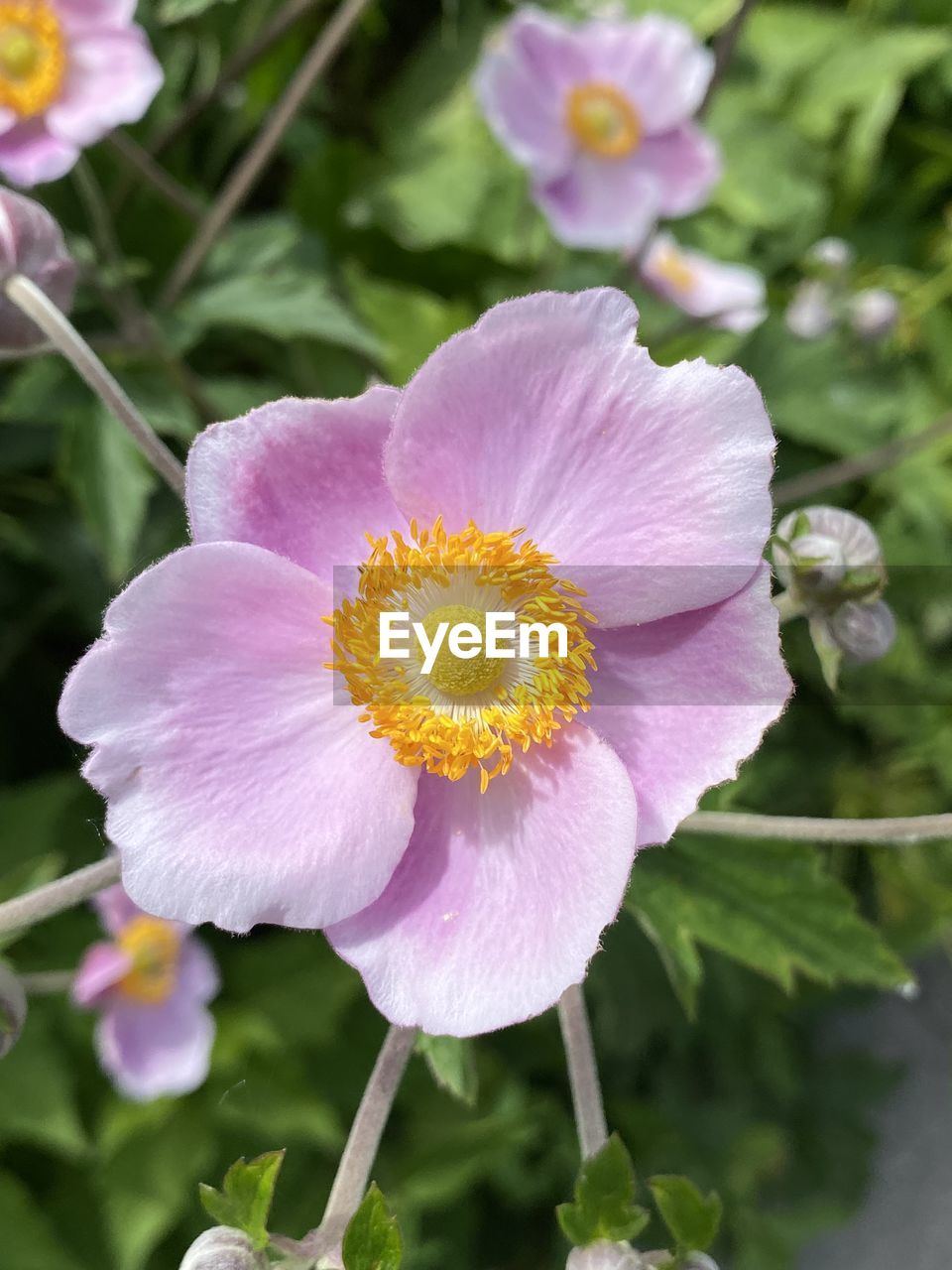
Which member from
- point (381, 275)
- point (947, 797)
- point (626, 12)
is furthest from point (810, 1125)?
point (626, 12)

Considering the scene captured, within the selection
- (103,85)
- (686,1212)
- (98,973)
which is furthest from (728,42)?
(98,973)

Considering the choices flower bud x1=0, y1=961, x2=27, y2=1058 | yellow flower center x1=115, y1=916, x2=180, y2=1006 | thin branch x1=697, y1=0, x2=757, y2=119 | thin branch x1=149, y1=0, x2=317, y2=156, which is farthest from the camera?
yellow flower center x1=115, y1=916, x2=180, y2=1006

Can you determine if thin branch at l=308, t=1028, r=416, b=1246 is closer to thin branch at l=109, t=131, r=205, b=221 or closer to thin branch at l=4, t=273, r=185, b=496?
thin branch at l=4, t=273, r=185, b=496

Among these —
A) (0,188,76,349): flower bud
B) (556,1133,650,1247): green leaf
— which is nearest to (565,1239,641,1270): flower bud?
(556,1133,650,1247): green leaf

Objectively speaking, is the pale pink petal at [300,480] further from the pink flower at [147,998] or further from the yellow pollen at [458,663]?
the pink flower at [147,998]

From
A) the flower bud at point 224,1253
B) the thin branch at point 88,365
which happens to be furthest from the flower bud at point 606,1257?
the thin branch at point 88,365
